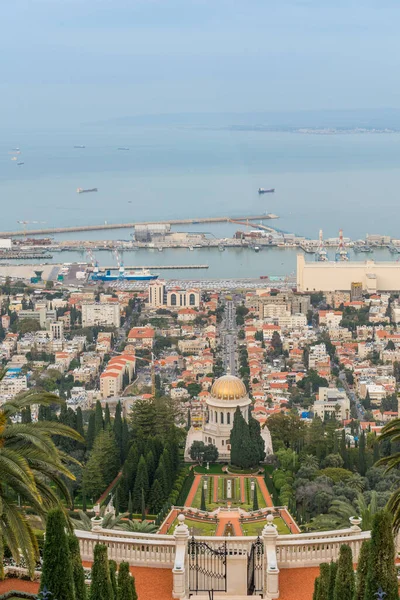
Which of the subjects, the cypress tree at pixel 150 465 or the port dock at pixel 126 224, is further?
the port dock at pixel 126 224

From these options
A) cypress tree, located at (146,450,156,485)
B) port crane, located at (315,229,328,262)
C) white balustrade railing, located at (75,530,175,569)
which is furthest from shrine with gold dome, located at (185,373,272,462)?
port crane, located at (315,229,328,262)

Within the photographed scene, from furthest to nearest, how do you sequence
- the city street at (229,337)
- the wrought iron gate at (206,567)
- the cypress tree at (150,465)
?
the city street at (229,337), the cypress tree at (150,465), the wrought iron gate at (206,567)

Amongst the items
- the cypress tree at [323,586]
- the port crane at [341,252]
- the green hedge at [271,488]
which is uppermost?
the port crane at [341,252]

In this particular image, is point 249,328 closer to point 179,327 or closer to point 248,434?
point 179,327

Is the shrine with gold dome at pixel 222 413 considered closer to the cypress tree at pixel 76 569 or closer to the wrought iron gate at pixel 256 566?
the wrought iron gate at pixel 256 566

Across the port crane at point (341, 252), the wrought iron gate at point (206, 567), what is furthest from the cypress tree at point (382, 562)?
the port crane at point (341, 252)

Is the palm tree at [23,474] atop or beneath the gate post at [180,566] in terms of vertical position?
atop

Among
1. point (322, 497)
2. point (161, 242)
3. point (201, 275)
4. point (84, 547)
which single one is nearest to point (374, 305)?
point (201, 275)

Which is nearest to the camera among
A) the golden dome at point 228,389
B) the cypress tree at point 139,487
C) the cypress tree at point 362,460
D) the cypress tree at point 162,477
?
the cypress tree at point 139,487
